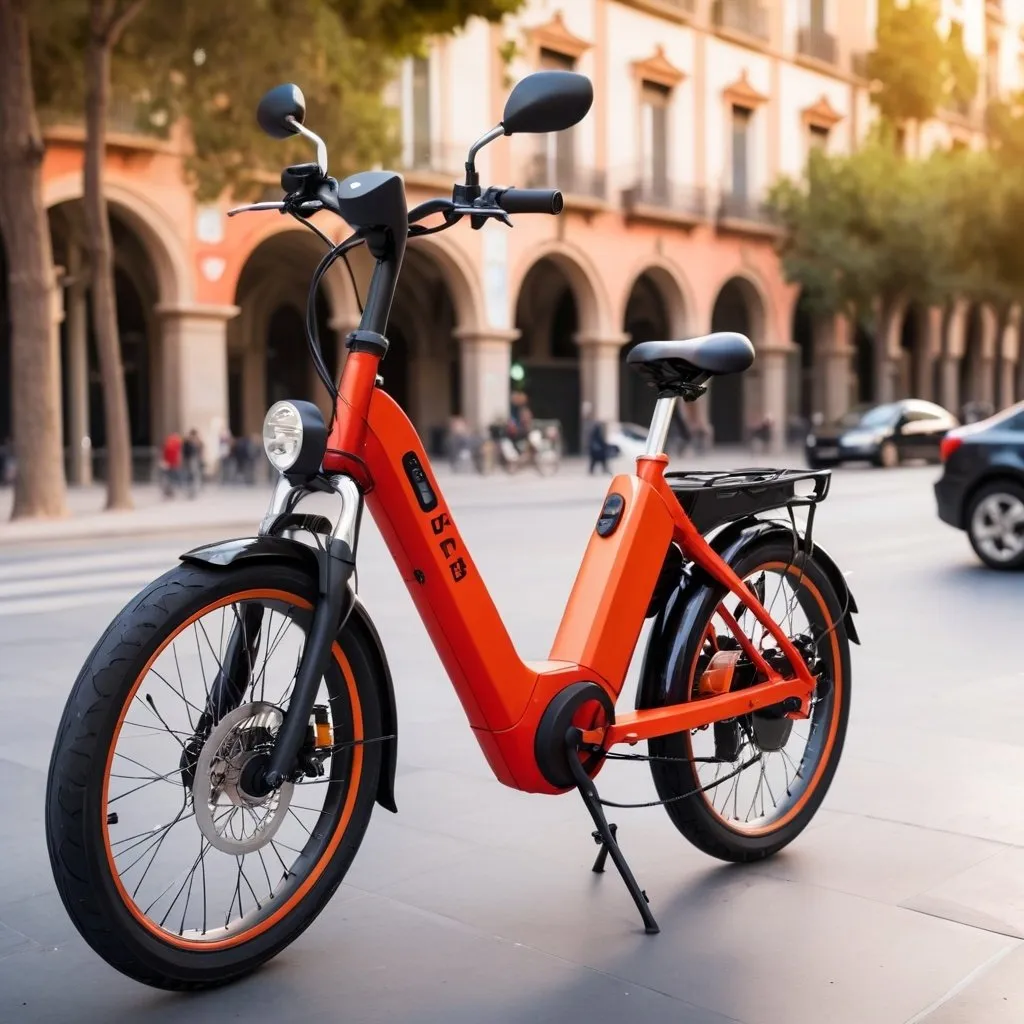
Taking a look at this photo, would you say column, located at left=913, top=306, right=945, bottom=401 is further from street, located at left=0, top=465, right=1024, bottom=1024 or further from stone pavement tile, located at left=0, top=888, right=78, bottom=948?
stone pavement tile, located at left=0, top=888, right=78, bottom=948

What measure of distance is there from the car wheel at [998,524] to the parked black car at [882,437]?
18124 mm

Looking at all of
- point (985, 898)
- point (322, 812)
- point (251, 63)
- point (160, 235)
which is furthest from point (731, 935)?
point (160, 235)

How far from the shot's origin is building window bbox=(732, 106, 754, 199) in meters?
37.5

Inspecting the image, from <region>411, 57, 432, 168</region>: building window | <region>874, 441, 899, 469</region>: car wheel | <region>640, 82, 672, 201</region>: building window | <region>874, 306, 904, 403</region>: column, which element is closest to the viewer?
<region>874, 441, 899, 469</region>: car wheel

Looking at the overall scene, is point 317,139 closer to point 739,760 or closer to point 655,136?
point 739,760

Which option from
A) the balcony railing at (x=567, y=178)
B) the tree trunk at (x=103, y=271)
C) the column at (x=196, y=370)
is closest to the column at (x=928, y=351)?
the balcony railing at (x=567, y=178)

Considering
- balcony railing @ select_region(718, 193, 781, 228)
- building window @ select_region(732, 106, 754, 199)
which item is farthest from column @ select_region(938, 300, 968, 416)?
building window @ select_region(732, 106, 754, 199)

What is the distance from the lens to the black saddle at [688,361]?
11.5 ft

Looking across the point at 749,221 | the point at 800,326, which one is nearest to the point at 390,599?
the point at 749,221

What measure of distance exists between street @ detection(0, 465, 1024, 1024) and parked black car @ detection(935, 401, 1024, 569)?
432cm

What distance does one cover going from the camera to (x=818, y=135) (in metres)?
40.7

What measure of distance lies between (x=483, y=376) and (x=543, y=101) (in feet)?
92.3

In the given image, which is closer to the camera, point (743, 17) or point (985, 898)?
point (985, 898)

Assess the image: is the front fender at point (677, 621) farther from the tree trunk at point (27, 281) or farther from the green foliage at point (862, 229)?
the green foliage at point (862, 229)
